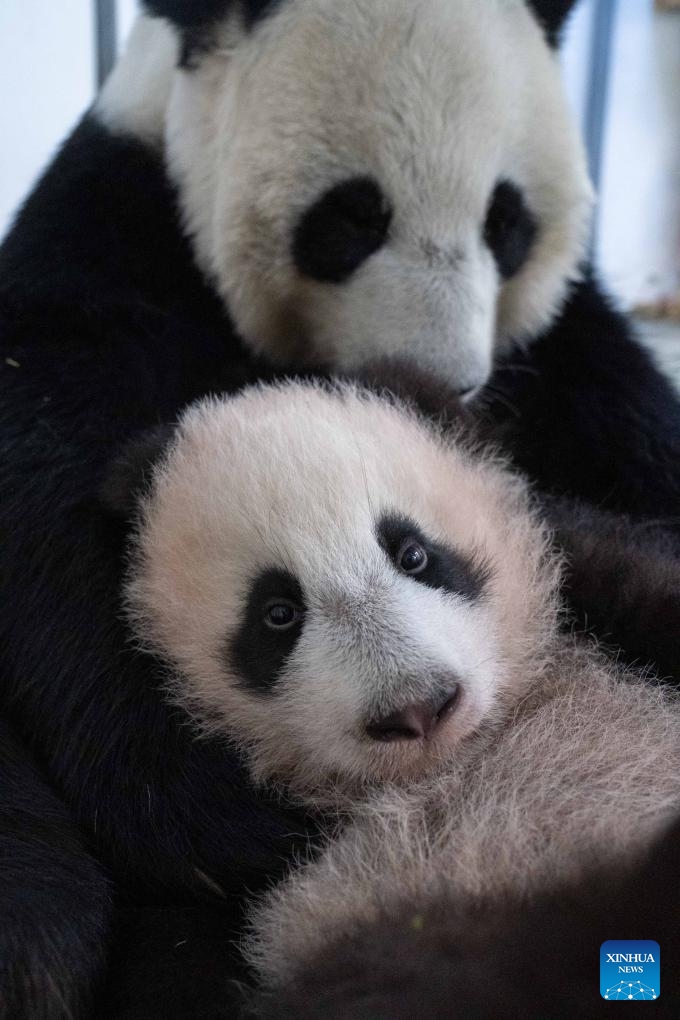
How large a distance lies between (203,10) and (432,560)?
3.06ft

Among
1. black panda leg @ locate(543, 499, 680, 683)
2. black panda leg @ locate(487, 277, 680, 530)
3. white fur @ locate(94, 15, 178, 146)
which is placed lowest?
black panda leg @ locate(487, 277, 680, 530)

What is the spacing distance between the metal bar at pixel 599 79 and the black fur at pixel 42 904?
3.38 m

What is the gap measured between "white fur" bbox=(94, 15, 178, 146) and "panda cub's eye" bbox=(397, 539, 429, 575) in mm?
919

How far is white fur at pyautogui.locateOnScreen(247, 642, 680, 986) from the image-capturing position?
0.92m

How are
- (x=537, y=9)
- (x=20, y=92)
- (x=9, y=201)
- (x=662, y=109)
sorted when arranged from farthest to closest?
(x=662, y=109)
(x=9, y=201)
(x=20, y=92)
(x=537, y=9)

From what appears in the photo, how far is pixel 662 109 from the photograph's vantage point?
459cm

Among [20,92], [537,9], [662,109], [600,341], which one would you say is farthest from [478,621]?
[662,109]

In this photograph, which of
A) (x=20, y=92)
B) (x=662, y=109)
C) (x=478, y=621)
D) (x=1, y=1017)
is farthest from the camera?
(x=662, y=109)

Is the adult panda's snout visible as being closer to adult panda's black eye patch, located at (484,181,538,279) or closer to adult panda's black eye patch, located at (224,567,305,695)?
adult panda's black eye patch, located at (224,567,305,695)

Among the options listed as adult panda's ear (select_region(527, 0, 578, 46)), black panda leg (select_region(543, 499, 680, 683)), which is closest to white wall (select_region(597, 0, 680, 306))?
adult panda's ear (select_region(527, 0, 578, 46))

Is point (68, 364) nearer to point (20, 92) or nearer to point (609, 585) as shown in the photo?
point (609, 585)

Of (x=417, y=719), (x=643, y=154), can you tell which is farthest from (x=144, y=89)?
(x=643, y=154)

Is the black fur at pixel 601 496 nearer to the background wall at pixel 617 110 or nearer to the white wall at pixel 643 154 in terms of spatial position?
the background wall at pixel 617 110

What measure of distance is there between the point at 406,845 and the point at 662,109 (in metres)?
4.20
